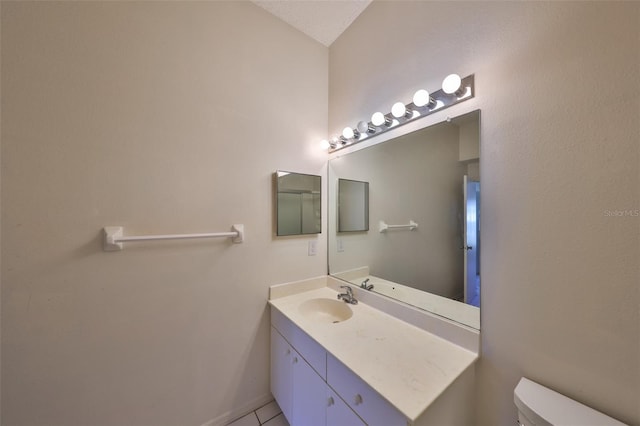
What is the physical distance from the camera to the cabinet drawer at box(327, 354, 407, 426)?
673 mm

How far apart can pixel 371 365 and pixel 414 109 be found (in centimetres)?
124

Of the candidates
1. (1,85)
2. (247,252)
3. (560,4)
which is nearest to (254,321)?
→ (247,252)

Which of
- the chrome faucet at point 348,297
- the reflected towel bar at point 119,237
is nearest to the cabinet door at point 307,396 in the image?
the chrome faucet at point 348,297

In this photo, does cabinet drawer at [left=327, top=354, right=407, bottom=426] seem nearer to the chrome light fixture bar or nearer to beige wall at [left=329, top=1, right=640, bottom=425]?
beige wall at [left=329, top=1, right=640, bottom=425]

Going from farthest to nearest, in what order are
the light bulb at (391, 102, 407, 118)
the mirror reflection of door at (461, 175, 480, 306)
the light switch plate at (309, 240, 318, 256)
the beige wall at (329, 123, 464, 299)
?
the light switch plate at (309, 240, 318, 256)
the light bulb at (391, 102, 407, 118)
the beige wall at (329, 123, 464, 299)
the mirror reflection of door at (461, 175, 480, 306)

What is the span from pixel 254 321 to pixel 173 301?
0.49 m

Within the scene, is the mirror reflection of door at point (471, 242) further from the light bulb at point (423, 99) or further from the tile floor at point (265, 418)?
the tile floor at point (265, 418)

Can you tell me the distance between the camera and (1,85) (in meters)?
0.79

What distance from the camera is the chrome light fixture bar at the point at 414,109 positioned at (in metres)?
0.95

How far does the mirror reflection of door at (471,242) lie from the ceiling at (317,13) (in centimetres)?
138

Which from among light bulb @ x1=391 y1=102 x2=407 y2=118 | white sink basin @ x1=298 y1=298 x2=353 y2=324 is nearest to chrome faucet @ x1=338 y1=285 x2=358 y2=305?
white sink basin @ x1=298 y1=298 x2=353 y2=324

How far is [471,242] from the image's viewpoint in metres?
0.96

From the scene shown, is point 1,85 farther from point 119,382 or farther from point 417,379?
point 417,379

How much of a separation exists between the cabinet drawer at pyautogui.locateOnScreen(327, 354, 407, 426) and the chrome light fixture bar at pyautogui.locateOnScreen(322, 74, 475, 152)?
49.2 inches
